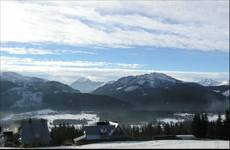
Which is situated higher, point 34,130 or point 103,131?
point 34,130

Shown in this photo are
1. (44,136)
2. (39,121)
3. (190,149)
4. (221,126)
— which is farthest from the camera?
(221,126)

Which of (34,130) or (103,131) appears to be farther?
(34,130)

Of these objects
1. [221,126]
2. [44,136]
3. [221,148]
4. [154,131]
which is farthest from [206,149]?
[154,131]

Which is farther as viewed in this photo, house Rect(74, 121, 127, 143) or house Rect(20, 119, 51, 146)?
house Rect(20, 119, 51, 146)

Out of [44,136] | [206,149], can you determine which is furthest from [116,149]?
[44,136]

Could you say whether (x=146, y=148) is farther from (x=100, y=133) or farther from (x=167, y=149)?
(x=100, y=133)

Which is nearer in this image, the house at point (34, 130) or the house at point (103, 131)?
the house at point (103, 131)

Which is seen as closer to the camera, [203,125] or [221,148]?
[221,148]

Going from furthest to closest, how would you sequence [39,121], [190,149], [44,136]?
[39,121] → [44,136] → [190,149]

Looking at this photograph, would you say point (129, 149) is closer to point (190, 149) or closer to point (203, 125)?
point (190, 149)
